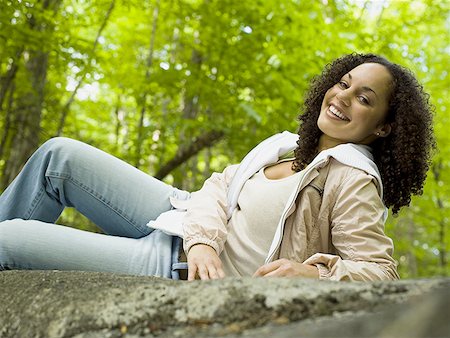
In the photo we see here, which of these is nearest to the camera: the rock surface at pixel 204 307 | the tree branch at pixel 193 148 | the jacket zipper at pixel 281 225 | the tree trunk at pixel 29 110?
the rock surface at pixel 204 307

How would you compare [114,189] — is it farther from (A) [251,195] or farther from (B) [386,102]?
(B) [386,102]

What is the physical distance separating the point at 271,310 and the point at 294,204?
3.32ft

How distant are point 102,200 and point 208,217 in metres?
0.53

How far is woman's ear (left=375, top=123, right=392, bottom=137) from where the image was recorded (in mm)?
2402

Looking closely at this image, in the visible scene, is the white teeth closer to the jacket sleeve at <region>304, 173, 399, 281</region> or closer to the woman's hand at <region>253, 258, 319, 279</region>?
the jacket sleeve at <region>304, 173, 399, 281</region>

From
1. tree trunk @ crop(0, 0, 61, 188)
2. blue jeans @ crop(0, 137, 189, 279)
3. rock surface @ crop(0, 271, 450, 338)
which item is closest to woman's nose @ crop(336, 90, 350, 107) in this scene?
blue jeans @ crop(0, 137, 189, 279)

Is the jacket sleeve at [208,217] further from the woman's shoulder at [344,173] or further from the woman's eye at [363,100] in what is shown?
the woman's eye at [363,100]

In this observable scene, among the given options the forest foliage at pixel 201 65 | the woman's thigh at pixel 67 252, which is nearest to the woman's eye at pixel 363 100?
the woman's thigh at pixel 67 252

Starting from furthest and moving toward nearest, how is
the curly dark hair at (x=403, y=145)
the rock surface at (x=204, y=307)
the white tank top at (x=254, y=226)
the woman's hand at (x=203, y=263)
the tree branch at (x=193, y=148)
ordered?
the tree branch at (x=193, y=148)
the curly dark hair at (x=403, y=145)
the white tank top at (x=254, y=226)
the woman's hand at (x=203, y=263)
the rock surface at (x=204, y=307)

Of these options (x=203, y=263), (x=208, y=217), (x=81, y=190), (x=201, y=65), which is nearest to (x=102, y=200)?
(x=81, y=190)

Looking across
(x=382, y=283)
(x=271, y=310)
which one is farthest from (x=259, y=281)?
(x=382, y=283)

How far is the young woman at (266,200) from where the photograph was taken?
198 centimetres

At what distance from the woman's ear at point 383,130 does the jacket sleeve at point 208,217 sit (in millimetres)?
718

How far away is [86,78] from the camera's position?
534 cm
